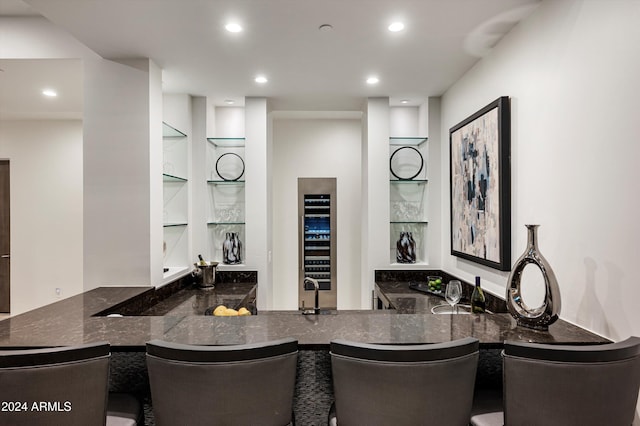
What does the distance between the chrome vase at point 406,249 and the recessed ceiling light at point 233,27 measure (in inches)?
95.0

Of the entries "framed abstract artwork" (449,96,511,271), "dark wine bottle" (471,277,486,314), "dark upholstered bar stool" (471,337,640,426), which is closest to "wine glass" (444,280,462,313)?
"dark wine bottle" (471,277,486,314)

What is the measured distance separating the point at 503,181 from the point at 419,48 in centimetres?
105

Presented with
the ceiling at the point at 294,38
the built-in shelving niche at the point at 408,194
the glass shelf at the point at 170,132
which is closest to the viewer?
the ceiling at the point at 294,38

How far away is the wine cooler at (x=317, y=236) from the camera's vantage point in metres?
4.75

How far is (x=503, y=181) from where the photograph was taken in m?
2.23

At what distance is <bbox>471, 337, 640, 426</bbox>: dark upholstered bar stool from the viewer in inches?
42.9

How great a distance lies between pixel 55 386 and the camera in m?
1.07

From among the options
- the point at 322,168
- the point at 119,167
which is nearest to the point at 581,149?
the point at 119,167

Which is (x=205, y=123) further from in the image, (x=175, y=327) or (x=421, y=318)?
(x=421, y=318)

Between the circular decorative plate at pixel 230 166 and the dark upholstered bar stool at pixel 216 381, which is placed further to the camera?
the circular decorative plate at pixel 230 166

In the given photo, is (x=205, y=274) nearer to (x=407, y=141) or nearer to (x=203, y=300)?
(x=203, y=300)

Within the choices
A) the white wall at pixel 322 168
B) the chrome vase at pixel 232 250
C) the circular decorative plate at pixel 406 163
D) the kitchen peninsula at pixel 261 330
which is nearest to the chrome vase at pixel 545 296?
the kitchen peninsula at pixel 261 330

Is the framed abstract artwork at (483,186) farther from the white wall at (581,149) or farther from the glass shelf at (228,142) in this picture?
the glass shelf at (228,142)

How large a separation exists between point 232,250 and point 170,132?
1258 millimetres
